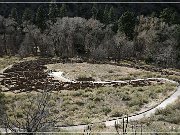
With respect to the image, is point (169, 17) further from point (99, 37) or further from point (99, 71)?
point (99, 71)

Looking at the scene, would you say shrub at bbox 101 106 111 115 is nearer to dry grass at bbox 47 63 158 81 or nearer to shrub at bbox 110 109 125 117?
shrub at bbox 110 109 125 117

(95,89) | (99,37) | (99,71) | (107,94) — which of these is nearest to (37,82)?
(95,89)

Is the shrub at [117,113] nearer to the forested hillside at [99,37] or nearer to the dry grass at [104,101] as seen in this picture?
the dry grass at [104,101]

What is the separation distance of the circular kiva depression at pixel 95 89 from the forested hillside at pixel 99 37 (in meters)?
14.4

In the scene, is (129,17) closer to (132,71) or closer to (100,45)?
(100,45)

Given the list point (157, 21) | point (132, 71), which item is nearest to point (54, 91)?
point (132, 71)

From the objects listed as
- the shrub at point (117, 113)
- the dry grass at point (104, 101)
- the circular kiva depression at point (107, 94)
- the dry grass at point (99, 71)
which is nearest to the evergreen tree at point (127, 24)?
the dry grass at point (99, 71)

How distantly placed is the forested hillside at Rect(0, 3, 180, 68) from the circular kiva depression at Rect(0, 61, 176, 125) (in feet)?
47.4

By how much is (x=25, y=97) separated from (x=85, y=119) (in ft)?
26.7

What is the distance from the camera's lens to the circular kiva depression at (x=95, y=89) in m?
25.1

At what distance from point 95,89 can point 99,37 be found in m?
36.4

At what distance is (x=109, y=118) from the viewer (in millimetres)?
23500

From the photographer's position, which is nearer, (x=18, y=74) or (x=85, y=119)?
(x=85, y=119)

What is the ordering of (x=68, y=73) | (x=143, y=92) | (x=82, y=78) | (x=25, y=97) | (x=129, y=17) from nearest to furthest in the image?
(x=25, y=97)
(x=143, y=92)
(x=82, y=78)
(x=68, y=73)
(x=129, y=17)
